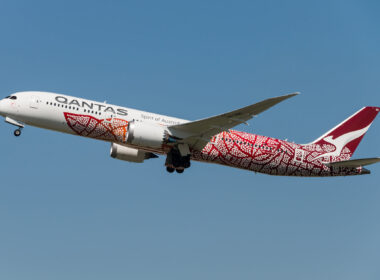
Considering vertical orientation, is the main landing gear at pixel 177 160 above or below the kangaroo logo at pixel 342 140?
below

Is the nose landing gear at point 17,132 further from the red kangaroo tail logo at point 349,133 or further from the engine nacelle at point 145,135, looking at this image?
the red kangaroo tail logo at point 349,133

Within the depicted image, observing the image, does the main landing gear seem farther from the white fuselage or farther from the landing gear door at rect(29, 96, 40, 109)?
the landing gear door at rect(29, 96, 40, 109)

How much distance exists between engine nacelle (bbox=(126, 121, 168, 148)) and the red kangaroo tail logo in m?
12.6

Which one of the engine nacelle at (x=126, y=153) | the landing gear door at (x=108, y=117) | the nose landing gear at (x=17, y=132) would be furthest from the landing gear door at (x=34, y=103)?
the engine nacelle at (x=126, y=153)

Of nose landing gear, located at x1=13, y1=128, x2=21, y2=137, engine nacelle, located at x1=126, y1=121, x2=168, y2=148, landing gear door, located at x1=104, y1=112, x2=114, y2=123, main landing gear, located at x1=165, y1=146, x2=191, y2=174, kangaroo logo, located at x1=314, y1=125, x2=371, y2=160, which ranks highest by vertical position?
kangaroo logo, located at x1=314, y1=125, x2=371, y2=160

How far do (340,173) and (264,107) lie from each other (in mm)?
10372

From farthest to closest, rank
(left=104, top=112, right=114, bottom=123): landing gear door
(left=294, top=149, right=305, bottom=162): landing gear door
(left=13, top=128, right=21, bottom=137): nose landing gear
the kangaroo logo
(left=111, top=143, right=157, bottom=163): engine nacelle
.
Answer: the kangaroo logo → (left=111, top=143, right=157, bottom=163): engine nacelle → (left=294, top=149, right=305, bottom=162): landing gear door → (left=13, top=128, right=21, bottom=137): nose landing gear → (left=104, top=112, right=114, bottom=123): landing gear door

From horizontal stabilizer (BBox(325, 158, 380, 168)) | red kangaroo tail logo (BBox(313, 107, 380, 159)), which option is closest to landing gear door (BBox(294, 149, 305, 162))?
horizontal stabilizer (BBox(325, 158, 380, 168))

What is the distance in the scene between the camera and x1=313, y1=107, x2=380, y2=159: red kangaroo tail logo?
44.6 meters

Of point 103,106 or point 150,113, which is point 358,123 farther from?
point 103,106

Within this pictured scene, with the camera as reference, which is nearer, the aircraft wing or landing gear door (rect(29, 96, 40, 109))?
the aircraft wing

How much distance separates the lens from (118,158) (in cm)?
Answer: 4331

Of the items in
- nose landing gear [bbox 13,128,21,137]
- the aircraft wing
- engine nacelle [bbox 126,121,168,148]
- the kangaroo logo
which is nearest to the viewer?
the aircraft wing

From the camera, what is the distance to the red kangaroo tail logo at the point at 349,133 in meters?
44.6
